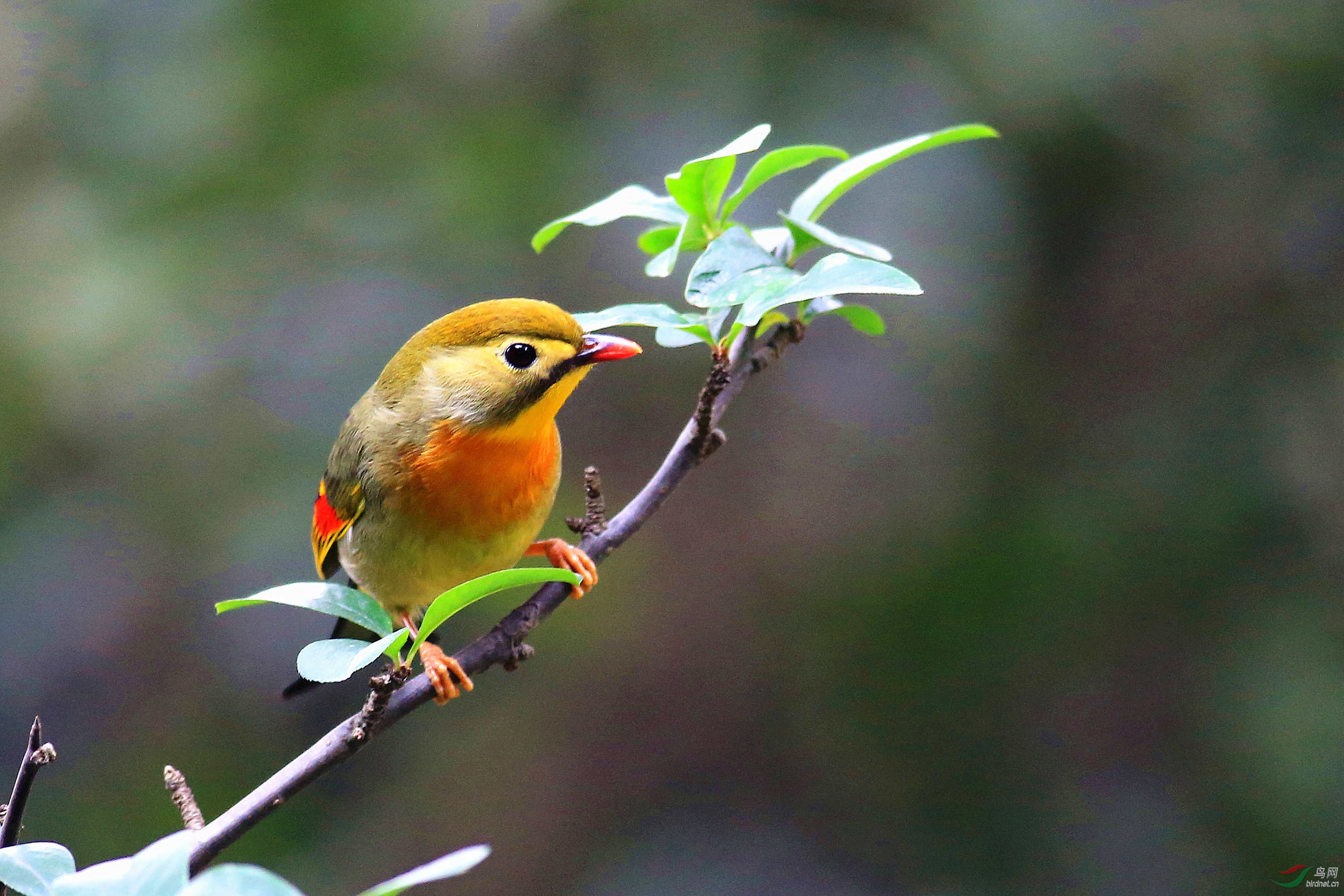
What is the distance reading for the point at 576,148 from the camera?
4469 mm

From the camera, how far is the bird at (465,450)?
9.20 feet

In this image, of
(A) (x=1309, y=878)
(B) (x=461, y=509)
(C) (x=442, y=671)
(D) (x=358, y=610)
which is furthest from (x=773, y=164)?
(A) (x=1309, y=878)

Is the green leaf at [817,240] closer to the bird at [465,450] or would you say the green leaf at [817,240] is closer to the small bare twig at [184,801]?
the bird at [465,450]

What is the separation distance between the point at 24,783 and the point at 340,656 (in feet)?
1.46

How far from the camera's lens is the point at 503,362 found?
112 inches

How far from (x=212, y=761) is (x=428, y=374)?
2.51 meters

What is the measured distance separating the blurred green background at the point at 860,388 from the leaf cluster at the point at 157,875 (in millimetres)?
2811

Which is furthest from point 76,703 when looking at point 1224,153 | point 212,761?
point 1224,153

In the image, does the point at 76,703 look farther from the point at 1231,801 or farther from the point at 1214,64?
the point at 1214,64

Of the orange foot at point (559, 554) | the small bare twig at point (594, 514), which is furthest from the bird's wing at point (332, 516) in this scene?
the small bare twig at point (594, 514)

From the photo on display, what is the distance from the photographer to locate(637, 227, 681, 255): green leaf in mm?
2389

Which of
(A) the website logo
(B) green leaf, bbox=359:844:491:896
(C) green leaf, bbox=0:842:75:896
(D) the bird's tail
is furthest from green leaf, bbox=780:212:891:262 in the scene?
(A) the website logo

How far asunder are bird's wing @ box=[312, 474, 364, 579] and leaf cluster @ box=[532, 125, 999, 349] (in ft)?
3.77

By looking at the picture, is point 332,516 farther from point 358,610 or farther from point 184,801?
point 184,801
